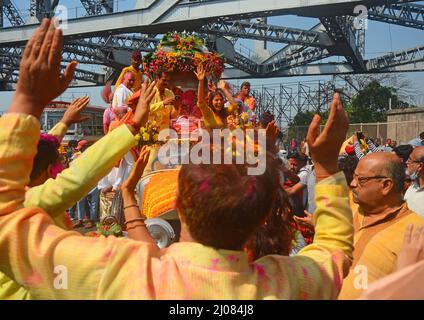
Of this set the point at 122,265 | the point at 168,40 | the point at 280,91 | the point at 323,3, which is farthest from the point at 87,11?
the point at 122,265

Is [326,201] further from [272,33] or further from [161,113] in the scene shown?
[272,33]

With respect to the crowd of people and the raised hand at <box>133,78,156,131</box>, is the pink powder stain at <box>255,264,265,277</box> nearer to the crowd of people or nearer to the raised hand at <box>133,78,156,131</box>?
the crowd of people

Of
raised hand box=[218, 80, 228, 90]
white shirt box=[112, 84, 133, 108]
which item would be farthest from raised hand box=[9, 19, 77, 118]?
white shirt box=[112, 84, 133, 108]

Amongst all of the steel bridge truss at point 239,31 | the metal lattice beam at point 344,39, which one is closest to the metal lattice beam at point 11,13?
the steel bridge truss at point 239,31

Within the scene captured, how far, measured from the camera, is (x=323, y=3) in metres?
15.8

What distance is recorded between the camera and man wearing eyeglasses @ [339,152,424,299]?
269 cm

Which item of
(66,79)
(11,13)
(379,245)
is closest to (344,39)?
(11,13)

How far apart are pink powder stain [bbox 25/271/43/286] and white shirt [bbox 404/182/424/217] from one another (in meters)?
3.08

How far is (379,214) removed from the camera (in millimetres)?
3090

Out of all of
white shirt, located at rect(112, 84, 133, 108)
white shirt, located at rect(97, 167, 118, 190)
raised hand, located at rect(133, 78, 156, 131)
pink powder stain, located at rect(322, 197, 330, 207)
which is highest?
white shirt, located at rect(112, 84, 133, 108)

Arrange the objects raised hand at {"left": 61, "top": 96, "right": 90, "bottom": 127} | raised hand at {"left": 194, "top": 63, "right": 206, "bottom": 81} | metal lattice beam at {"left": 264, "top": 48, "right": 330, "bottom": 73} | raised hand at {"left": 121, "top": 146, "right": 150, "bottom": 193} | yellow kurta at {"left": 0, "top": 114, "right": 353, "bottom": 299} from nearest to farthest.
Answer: yellow kurta at {"left": 0, "top": 114, "right": 353, "bottom": 299}
raised hand at {"left": 121, "top": 146, "right": 150, "bottom": 193}
raised hand at {"left": 61, "top": 96, "right": 90, "bottom": 127}
raised hand at {"left": 194, "top": 63, "right": 206, "bottom": 81}
metal lattice beam at {"left": 264, "top": 48, "right": 330, "bottom": 73}

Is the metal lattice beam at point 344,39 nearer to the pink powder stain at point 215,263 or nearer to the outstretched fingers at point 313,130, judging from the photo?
the outstretched fingers at point 313,130
